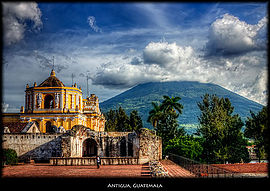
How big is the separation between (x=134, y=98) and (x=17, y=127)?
529 feet

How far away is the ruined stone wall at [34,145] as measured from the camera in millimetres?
25484

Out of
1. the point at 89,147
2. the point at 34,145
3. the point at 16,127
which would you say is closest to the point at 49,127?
the point at 16,127

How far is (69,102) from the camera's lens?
1342 inches

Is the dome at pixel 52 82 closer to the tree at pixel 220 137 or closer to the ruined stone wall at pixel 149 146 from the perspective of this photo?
the ruined stone wall at pixel 149 146

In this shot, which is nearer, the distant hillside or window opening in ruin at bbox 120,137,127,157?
window opening in ruin at bbox 120,137,127,157

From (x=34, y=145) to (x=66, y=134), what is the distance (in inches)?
152

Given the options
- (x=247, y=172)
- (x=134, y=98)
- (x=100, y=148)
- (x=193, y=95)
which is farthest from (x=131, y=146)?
(x=193, y=95)

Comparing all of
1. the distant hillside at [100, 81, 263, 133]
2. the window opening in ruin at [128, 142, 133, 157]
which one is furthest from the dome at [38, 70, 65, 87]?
the distant hillside at [100, 81, 263, 133]

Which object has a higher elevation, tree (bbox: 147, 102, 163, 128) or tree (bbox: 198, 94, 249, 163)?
tree (bbox: 147, 102, 163, 128)

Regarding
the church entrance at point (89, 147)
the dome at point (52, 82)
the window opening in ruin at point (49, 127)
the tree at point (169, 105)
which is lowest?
the church entrance at point (89, 147)

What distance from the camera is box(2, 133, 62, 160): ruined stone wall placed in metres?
25.5

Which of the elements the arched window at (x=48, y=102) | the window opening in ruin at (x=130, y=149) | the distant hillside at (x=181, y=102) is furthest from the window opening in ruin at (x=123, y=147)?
the distant hillside at (x=181, y=102)

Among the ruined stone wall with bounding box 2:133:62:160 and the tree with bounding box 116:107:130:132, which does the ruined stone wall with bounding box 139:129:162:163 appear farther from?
the tree with bounding box 116:107:130:132
